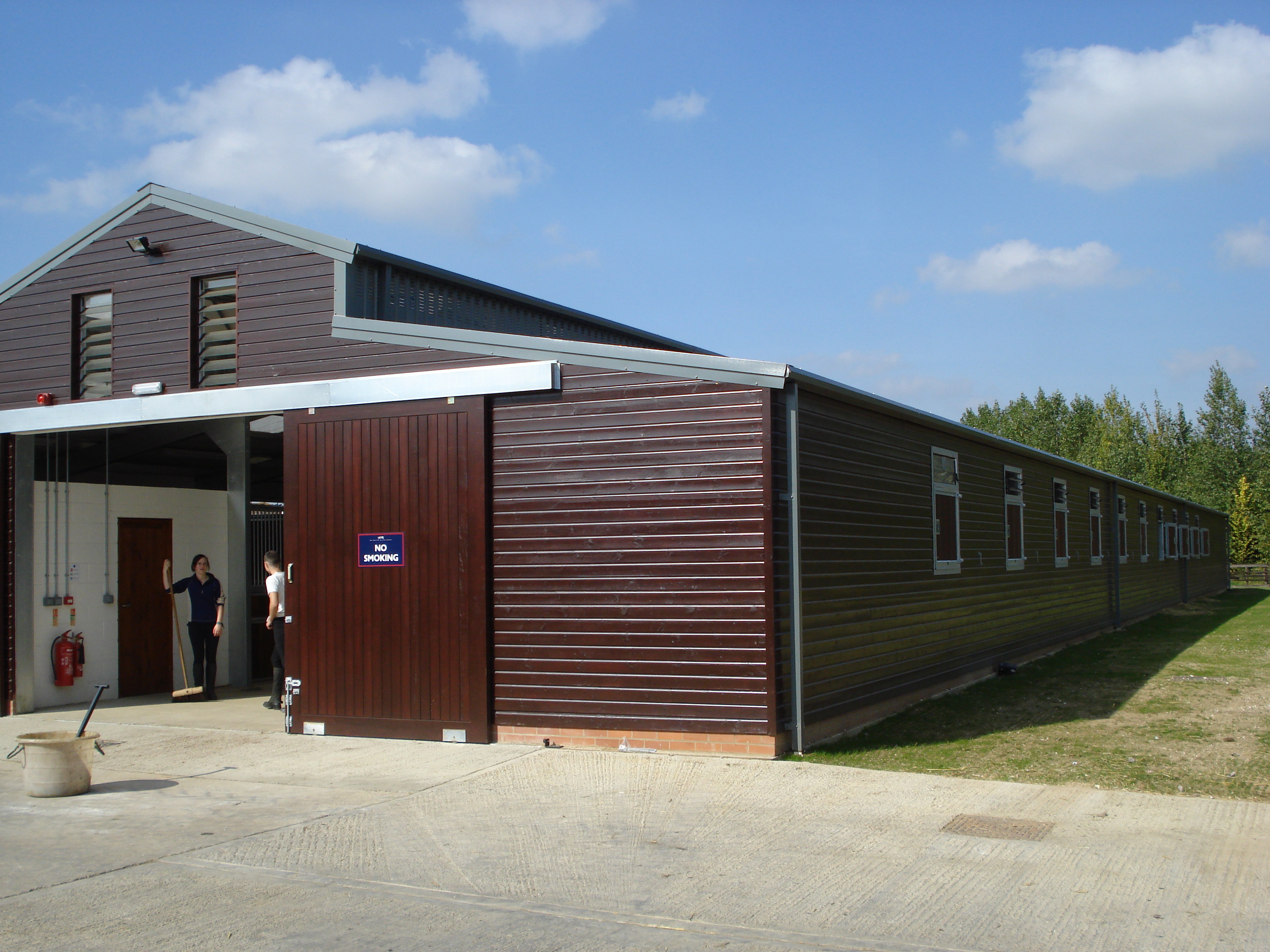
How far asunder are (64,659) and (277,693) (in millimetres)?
2668

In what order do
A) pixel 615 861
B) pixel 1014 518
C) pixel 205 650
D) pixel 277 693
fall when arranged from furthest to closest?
pixel 1014 518 → pixel 205 650 → pixel 277 693 → pixel 615 861

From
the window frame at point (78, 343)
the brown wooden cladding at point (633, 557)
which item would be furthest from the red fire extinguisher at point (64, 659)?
the brown wooden cladding at point (633, 557)

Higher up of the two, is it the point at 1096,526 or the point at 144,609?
the point at 1096,526

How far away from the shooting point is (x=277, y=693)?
11.7m

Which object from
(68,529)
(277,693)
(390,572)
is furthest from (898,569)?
(68,529)

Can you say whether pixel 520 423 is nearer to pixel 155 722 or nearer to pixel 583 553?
pixel 583 553

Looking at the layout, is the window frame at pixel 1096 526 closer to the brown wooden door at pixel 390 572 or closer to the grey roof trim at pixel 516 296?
the grey roof trim at pixel 516 296

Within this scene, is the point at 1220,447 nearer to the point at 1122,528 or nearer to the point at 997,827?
the point at 1122,528

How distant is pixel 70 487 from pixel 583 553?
23.9 ft

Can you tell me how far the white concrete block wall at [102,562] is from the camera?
1209cm

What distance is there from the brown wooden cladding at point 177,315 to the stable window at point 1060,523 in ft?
37.4

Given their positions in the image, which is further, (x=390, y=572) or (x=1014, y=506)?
(x=1014, y=506)

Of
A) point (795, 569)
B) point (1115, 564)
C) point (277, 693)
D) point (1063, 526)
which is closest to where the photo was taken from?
point (795, 569)

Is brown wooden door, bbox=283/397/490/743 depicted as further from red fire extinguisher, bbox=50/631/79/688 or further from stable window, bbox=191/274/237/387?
red fire extinguisher, bbox=50/631/79/688
